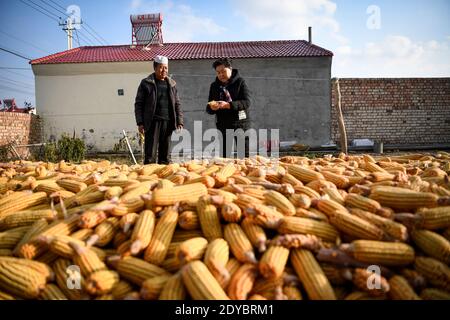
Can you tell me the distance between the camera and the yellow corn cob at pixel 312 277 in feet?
5.79

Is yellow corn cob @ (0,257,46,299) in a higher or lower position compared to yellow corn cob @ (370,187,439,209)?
lower

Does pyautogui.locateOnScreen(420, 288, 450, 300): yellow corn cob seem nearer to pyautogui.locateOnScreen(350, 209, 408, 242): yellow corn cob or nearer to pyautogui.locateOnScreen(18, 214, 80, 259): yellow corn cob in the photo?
pyautogui.locateOnScreen(350, 209, 408, 242): yellow corn cob

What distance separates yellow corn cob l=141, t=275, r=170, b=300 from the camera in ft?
5.71

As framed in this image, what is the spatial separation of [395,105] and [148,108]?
51.5ft

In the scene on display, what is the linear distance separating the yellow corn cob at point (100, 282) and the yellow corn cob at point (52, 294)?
Answer: 0.62 feet

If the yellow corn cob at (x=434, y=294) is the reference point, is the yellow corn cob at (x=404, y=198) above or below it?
above

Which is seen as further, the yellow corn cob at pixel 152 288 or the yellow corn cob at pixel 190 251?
the yellow corn cob at pixel 190 251

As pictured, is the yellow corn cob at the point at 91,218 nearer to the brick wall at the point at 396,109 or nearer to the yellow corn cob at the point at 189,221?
the yellow corn cob at the point at 189,221

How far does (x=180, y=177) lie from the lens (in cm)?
307

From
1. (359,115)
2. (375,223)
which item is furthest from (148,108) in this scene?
(359,115)

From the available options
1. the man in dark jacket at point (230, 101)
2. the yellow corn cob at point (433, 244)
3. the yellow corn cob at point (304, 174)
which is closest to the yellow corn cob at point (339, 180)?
the yellow corn cob at point (304, 174)

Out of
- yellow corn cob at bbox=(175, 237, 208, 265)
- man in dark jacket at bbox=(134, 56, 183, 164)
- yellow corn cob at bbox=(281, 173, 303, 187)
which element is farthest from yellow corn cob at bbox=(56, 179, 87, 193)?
man in dark jacket at bbox=(134, 56, 183, 164)

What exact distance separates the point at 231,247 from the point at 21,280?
1.21 m

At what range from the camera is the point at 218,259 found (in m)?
1.83
